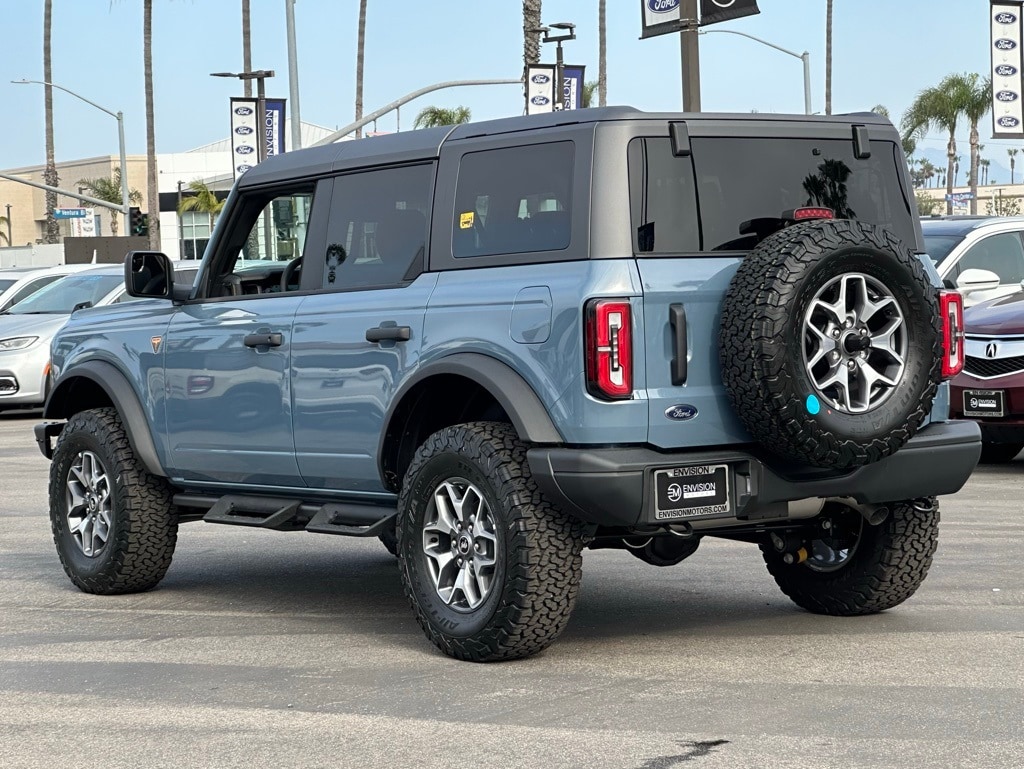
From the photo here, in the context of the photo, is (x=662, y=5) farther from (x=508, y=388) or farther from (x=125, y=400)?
(x=508, y=388)

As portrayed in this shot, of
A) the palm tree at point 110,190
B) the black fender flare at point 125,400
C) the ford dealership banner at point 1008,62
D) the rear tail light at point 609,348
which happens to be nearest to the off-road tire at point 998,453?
the black fender flare at point 125,400

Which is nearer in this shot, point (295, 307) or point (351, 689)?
point (351, 689)

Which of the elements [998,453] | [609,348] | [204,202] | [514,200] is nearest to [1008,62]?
[998,453]

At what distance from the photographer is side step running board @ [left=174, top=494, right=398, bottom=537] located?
23.0 ft

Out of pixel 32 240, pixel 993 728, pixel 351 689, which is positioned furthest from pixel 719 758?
pixel 32 240

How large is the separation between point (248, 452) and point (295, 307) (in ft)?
2.42

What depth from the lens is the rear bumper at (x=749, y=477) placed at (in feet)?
19.5

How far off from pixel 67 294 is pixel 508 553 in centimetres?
1581

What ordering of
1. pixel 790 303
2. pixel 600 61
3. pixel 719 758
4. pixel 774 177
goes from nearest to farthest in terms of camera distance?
1. pixel 719 758
2. pixel 790 303
3. pixel 774 177
4. pixel 600 61

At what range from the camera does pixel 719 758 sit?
4.99 meters

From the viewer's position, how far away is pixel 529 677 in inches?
244

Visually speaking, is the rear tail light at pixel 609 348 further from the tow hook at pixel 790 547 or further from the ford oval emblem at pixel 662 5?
the ford oval emblem at pixel 662 5

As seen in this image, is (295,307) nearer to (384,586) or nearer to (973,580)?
(384,586)

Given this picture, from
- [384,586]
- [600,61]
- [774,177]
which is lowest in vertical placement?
[384,586]
